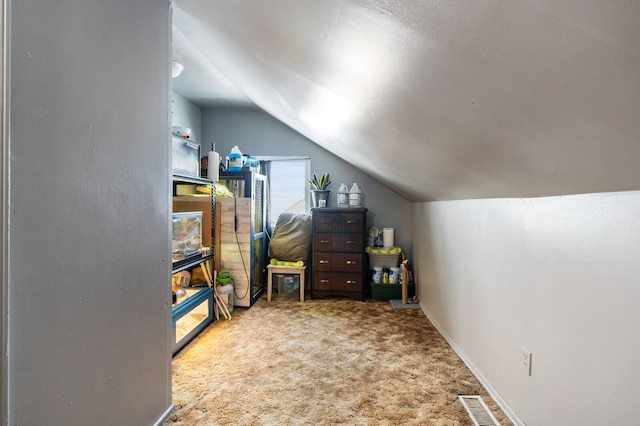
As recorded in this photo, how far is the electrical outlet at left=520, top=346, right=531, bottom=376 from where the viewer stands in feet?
4.83

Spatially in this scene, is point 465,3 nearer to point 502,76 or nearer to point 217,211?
point 502,76

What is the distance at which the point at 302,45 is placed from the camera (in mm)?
1208

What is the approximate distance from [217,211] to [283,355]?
1.50 meters

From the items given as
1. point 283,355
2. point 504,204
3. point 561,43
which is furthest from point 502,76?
point 283,355

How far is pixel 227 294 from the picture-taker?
10.0 feet

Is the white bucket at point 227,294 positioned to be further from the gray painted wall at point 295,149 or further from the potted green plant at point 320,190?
the gray painted wall at point 295,149

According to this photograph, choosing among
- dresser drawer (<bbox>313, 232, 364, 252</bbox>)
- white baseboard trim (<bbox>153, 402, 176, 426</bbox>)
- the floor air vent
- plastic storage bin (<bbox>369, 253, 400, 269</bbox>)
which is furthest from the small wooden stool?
the floor air vent

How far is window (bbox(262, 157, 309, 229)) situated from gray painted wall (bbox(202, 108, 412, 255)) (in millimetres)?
116

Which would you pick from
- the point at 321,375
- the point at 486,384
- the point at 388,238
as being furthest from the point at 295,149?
the point at 486,384

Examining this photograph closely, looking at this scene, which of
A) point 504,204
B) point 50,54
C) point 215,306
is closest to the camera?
point 50,54

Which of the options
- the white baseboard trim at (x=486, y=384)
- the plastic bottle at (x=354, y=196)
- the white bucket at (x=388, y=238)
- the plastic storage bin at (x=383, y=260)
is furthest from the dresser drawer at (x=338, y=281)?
the white baseboard trim at (x=486, y=384)

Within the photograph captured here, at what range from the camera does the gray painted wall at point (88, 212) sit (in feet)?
2.94

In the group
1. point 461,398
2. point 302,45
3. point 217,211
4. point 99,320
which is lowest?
point 461,398

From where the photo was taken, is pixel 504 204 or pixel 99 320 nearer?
pixel 99 320
